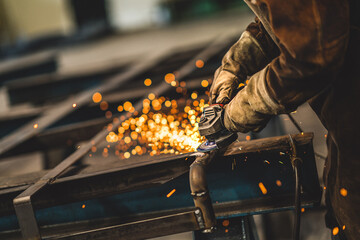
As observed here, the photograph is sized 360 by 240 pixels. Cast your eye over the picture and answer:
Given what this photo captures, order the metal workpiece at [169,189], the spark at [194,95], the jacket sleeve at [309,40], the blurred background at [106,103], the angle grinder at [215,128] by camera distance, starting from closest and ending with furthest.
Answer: the jacket sleeve at [309,40] → the angle grinder at [215,128] → the metal workpiece at [169,189] → the blurred background at [106,103] → the spark at [194,95]

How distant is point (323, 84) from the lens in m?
1.11

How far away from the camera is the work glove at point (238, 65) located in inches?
65.6

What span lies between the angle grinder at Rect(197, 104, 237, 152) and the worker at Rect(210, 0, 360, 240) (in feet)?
0.16

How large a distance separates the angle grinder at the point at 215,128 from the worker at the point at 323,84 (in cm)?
5

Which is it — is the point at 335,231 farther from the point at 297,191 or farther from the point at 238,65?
the point at 238,65

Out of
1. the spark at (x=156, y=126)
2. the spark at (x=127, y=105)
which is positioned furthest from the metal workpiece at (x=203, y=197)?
the spark at (x=127, y=105)

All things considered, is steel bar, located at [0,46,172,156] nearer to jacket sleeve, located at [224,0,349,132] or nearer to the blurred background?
the blurred background

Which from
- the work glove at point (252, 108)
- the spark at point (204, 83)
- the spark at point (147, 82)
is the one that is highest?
the work glove at point (252, 108)

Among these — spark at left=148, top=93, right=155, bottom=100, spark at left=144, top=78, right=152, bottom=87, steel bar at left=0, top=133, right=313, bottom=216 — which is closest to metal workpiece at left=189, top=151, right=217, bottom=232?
steel bar at left=0, top=133, right=313, bottom=216

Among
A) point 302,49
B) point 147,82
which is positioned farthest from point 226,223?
point 147,82

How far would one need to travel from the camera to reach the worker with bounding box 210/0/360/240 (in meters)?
1.02

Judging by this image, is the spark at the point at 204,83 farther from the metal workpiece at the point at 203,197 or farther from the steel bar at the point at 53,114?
the metal workpiece at the point at 203,197

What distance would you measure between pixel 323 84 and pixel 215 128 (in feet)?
1.60

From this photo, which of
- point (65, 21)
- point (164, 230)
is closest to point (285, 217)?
point (164, 230)
